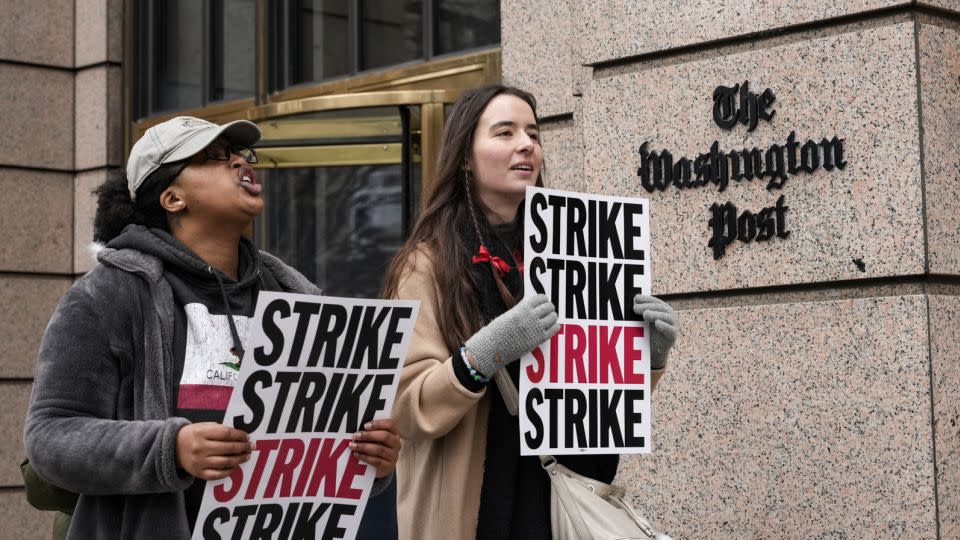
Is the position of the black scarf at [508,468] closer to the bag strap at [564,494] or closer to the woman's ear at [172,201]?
the bag strap at [564,494]

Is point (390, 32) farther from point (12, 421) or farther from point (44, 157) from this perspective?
point (12, 421)

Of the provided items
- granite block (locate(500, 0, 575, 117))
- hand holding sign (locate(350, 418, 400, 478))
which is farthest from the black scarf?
granite block (locate(500, 0, 575, 117))

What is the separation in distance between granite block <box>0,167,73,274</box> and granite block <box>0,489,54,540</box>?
1.60m

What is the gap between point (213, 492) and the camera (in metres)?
3.13

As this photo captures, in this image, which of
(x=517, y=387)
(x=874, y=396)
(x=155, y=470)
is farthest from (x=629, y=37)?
(x=155, y=470)

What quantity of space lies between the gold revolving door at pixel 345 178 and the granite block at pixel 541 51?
1.98 feet

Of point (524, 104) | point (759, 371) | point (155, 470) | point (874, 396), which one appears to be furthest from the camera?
point (759, 371)

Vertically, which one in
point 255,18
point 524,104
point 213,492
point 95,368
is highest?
point 255,18

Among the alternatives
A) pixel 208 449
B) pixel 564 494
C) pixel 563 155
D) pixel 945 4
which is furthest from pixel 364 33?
pixel 208 449

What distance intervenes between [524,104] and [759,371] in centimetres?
204

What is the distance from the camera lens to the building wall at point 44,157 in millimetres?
10156

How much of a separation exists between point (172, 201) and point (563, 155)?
358 centimetres

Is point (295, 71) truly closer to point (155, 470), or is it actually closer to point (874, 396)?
point (874, 396)

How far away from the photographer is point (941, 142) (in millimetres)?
5344
